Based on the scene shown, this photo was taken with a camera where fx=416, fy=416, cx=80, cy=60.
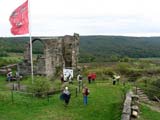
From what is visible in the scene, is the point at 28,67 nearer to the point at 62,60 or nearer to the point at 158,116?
the point at 62,60

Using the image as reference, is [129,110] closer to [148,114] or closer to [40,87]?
[148,114]

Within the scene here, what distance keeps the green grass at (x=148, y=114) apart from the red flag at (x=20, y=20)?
12903mm

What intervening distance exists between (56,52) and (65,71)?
511 centimetres

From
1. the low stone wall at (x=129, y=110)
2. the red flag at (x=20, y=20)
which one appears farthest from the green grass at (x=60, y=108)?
the red flag at (x=20, y=20)

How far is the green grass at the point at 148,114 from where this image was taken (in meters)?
25.0

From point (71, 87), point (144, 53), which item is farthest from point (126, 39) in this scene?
point (71, 87)

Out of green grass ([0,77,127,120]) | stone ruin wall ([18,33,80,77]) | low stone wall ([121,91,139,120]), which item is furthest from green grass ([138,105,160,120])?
stone ruin wall ([18,33,80,77])

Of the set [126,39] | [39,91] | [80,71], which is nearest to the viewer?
[39,91]

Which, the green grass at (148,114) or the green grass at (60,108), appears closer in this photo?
the green grass at (148,114)

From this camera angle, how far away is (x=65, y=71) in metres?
39.1

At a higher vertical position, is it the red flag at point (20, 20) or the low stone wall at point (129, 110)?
the red flag at point (20, 20)

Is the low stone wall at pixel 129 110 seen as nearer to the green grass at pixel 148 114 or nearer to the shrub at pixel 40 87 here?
the green grass at pixel 148 114

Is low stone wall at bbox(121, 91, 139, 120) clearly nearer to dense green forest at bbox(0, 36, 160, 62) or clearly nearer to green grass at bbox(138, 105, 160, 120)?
green grass at bbox(138, 105, 160, 120)

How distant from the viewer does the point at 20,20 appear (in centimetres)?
3500
